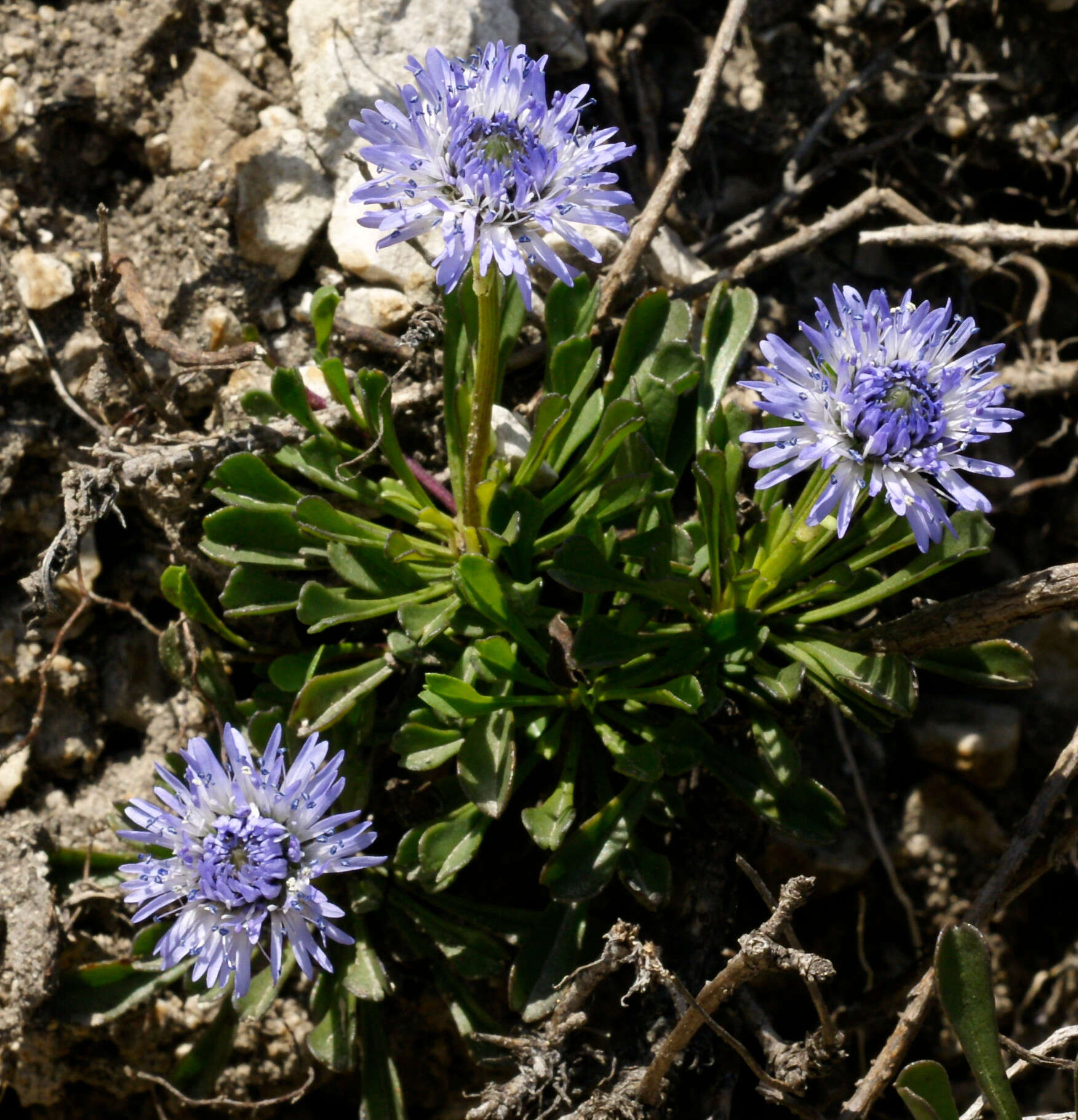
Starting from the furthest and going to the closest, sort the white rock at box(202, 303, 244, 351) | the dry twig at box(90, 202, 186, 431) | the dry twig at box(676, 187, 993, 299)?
the dry twig at box(676, 187, 993, 299) → the white rock at box(202, 303, 244, 351) → the dry twig at box(90, 202, 186, 431)

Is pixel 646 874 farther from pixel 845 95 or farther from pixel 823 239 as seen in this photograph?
pixel 845 95

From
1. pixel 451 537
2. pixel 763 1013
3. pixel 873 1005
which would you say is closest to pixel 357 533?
pixel 451 537

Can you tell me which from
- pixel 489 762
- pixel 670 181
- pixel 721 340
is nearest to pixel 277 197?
pixel 670 181

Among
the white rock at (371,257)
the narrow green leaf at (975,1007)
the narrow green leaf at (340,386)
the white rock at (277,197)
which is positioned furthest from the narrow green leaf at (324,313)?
the narrow green leaf at (975,1007)

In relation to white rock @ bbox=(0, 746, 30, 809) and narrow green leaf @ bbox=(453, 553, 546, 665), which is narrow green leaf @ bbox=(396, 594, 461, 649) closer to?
narrow green leaf @ bbox=(453, 553, 546, 665)

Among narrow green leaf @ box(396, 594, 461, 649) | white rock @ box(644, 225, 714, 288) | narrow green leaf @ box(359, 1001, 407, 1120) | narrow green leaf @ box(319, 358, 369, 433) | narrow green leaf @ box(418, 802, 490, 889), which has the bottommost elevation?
narrow green leaf @ box(359, 1001, 407, 1120)

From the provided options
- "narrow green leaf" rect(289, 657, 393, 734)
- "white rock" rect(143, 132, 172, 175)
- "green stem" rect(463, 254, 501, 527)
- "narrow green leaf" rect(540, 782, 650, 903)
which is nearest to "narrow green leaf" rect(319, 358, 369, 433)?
"green stem" rect(463, 254, 501, 527)
